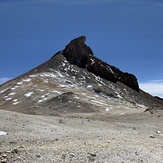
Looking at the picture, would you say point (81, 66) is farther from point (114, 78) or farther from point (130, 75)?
point (130, 75)

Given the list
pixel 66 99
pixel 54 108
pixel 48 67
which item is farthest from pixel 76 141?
pixel 48 67

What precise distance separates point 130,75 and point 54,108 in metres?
75.6

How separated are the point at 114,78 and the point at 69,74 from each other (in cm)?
2032

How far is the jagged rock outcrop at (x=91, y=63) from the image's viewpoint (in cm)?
10279

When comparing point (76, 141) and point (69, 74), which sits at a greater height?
point (69, 74)

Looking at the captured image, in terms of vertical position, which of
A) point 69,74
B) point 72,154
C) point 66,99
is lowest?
point 72,154

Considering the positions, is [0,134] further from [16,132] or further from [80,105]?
[80,105]

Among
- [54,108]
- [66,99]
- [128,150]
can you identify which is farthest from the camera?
[66,99]

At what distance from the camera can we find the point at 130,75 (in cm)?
11362

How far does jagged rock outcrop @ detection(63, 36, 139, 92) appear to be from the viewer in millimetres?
102787

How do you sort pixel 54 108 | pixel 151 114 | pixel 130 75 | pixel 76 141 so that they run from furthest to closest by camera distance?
pixel 130 75 → pixel 54 108 → pixel 151 114 → pixel 76 141

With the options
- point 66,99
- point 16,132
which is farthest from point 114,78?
point 16,132

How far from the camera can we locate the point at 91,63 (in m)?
105

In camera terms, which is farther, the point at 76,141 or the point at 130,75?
the point at 130,75
